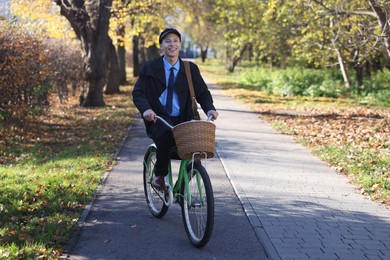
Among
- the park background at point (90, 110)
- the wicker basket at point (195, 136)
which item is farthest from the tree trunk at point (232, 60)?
the wicker basket at point (195, 136)

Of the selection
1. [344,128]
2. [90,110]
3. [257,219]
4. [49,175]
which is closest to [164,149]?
[257,219]

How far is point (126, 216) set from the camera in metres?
5.47

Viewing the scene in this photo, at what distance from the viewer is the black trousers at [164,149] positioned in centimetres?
461

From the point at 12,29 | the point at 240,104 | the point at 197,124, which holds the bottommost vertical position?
the point at 240,104

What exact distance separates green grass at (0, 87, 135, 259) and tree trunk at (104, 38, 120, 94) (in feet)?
27.2

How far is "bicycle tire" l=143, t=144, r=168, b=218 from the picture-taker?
5328mm

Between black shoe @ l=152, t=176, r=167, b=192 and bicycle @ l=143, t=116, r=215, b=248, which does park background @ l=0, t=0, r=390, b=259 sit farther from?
bicycle @ l=143, t=116, r=215, b=248

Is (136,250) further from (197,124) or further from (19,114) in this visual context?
(19,114)

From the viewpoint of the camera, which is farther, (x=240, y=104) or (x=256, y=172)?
(x=240, y=104)

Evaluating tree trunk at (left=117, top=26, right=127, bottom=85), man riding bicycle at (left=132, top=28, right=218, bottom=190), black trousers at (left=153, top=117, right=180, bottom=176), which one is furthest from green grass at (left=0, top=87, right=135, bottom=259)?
tree trunk at (left=117, top=26, right=127, bottom=85)

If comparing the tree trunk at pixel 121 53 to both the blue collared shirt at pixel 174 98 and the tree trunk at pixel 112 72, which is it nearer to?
the tree trunk at pixel 112 72

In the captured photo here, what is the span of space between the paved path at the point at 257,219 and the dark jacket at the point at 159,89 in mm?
1096

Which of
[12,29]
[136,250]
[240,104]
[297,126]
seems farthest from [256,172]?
[240,104]

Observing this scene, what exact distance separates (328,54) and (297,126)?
1110 cm
